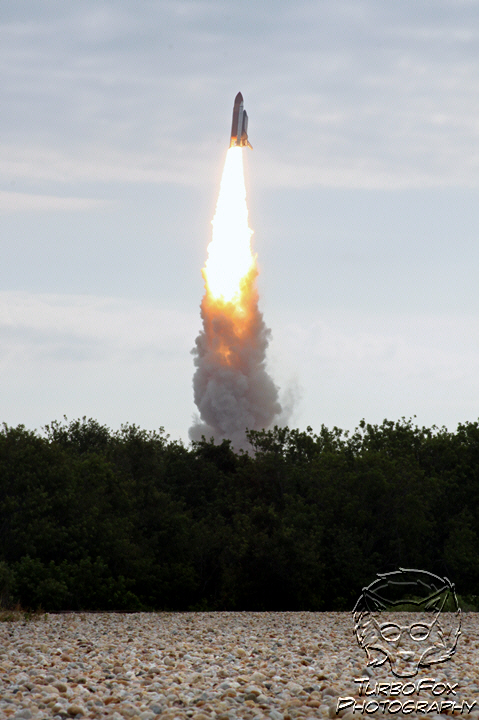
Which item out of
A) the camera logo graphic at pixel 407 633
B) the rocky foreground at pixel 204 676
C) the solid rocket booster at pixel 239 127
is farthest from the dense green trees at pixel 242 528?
the solid rocket booster at pixel 239 127

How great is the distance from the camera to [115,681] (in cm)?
1239

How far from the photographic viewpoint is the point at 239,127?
5434 cm

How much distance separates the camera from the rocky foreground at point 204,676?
10.1 m

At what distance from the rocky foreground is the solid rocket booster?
38.2m

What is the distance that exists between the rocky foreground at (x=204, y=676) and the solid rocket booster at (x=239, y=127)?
1505 inches

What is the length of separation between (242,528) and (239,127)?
96.3ft

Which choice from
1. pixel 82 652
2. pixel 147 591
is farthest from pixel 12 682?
pixel 147 591

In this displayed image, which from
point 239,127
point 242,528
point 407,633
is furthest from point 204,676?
point 239,127

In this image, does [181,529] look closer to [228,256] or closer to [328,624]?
[328,624]

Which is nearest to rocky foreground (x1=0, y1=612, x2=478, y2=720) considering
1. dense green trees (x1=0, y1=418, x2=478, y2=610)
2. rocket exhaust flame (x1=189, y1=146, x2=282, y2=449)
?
dense green trees (x1=0, y1=418, x2=478, y2=610)

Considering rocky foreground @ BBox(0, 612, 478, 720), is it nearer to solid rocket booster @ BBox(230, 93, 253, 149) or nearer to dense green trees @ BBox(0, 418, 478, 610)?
Answer: dense green trees @ BBox(0, 418, 478, 610)

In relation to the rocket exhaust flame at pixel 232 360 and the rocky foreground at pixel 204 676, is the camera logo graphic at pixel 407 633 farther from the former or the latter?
the rocket exhaust flame at pixel 232 360

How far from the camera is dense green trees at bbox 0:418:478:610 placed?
110ft

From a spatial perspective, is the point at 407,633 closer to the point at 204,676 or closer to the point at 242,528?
the point at 204,676
